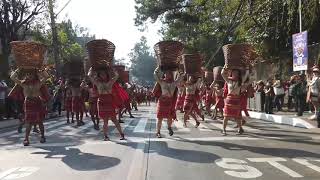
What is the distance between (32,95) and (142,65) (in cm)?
13642

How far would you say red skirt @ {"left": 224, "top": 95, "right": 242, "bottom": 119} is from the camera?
47.4 feet

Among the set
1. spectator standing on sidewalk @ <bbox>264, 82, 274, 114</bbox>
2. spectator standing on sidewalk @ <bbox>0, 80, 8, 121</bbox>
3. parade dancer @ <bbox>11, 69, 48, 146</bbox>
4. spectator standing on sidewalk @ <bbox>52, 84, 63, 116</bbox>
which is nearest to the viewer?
parade dancer @ <bbox>11, 69, 48, 146</bbox>

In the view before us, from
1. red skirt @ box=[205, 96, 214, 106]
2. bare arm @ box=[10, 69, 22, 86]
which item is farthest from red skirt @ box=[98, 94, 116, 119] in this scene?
red skirt @ box=[205, 96, 214, 106]

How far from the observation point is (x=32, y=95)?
13.5m

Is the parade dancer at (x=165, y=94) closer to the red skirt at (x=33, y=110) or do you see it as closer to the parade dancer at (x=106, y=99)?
the parade dancer at (x=106, y=99)

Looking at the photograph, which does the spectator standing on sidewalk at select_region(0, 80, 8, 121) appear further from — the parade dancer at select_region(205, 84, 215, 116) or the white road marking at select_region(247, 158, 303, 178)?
the white road marking at select_region(247, 158, 303, 178)

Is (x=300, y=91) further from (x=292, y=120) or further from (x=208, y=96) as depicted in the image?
(x=208, y=96)

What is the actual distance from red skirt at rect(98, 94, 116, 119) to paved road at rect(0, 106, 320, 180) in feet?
2.15

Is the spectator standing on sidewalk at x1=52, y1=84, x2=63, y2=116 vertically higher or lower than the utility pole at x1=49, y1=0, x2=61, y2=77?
lower

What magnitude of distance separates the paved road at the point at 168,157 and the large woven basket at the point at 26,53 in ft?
6.25

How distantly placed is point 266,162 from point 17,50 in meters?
6.68

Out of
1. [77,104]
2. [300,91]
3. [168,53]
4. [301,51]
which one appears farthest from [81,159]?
[300,91]

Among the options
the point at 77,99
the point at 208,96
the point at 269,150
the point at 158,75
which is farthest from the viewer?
the point at 208,96

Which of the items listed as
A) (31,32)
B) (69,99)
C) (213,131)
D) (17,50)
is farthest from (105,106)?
(31,32)
